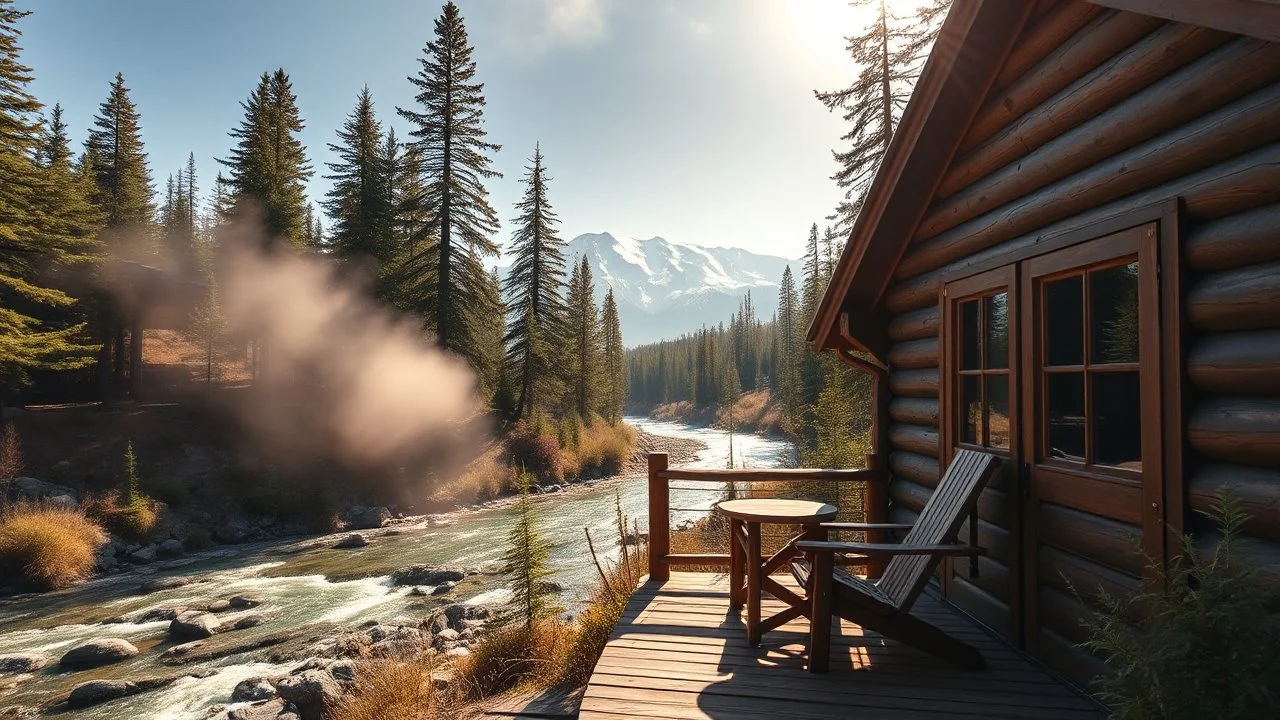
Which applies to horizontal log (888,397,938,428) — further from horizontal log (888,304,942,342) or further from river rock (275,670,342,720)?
river rock (275,670,342,720)

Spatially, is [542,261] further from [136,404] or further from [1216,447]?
[1216,447]

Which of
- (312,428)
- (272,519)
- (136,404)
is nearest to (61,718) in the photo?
(272,519)

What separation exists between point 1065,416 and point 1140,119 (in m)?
1.65

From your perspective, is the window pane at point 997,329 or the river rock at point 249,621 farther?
Answer: the river rock at point 249,621

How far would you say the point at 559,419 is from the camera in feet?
111

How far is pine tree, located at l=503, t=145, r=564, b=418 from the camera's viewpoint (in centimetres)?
2878

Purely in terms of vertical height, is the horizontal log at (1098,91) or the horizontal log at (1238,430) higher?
the horizontal log at (1098,91)

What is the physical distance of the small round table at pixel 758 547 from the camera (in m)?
4.39

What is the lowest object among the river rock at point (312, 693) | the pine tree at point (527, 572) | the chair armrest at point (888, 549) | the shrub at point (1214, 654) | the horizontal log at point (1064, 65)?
the river rock at point (312, 693)

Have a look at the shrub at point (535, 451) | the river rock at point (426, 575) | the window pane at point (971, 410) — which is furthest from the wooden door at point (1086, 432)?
the shrub at point (535, 451)

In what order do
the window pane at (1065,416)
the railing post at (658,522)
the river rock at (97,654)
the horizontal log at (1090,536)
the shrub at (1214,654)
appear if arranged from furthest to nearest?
the river rock at (97,654) < the railing post at (658,522) < the window pane at (1065,416) < the horizontal log at (1090,536) < the shrub at (1214,654)

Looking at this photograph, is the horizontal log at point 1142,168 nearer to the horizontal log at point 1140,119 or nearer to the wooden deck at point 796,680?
the horizontal log at point 1140,119

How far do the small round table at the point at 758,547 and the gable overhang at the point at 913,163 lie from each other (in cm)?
215

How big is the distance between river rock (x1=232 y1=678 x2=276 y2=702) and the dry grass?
149 inches
